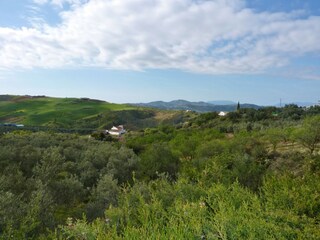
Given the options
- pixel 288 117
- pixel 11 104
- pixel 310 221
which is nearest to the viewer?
pixel 310 221

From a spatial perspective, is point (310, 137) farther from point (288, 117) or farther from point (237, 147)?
point (288, 117)

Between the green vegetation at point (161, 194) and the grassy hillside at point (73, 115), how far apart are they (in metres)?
→ 88.6

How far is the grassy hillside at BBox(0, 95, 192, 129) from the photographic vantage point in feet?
414

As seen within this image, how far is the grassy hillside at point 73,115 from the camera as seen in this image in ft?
414

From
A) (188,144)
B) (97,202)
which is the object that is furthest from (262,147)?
(97,202)

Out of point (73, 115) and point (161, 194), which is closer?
point (161, 194)

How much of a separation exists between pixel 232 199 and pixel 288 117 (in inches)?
2908

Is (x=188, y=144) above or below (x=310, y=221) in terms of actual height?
below

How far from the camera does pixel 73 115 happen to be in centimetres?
14088

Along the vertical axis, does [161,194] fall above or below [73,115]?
above

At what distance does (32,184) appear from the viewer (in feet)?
56.4

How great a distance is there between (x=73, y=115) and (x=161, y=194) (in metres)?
135

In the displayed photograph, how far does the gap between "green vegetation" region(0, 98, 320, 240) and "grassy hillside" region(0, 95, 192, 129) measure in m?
88.6

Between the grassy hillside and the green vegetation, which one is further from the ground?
the green vegetation
